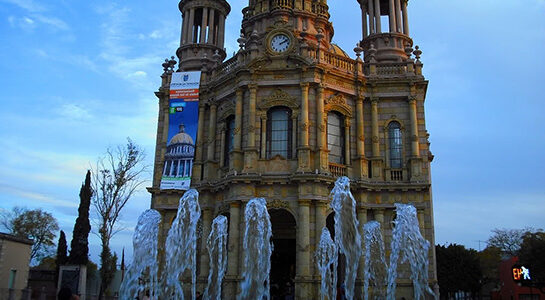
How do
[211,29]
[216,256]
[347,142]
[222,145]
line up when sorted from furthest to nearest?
[211,29] → [222,145] → [347,142] → [216,256]

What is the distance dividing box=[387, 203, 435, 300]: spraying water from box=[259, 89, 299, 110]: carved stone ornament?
316 inches

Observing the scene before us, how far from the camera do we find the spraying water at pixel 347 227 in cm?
2392

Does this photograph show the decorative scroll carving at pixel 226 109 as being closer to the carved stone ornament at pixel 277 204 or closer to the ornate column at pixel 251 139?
the ornate column at pixel 251 139

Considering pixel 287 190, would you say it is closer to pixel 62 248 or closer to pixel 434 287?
pixel 434 287

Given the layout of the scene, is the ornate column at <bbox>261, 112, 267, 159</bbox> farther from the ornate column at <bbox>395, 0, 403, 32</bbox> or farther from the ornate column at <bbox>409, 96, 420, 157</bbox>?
the ornate column at <bbox>395, 0, 403, 32</bbox>

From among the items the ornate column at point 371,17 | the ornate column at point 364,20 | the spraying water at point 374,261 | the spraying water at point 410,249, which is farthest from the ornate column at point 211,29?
the spraying water at point 410,249

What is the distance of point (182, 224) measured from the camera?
27.8m

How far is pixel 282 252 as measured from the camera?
31.6 metres

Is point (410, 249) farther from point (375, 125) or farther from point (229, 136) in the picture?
point (229, 136)

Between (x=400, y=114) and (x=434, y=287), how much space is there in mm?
9892

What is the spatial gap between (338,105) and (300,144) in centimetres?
369

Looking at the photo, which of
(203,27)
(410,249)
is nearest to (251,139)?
(410,249)

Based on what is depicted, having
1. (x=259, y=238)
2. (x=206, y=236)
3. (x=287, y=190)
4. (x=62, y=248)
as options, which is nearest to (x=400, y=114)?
(x=287, y=190)

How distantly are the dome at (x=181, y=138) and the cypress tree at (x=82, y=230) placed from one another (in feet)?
23.6
